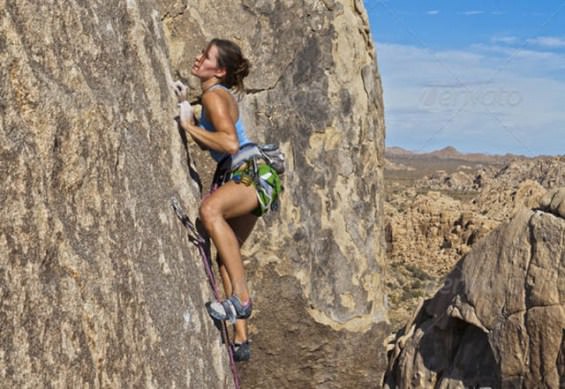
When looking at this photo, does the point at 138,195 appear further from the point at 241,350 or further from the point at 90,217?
the point at 241,350

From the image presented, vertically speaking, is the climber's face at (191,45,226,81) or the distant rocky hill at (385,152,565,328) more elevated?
the climber's face at (191,45,226,81)

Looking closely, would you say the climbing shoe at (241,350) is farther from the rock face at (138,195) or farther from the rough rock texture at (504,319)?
the rough rock texture at (504,319)

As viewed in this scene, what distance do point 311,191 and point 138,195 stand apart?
10.3 feet

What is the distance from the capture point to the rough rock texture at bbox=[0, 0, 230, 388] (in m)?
1.88

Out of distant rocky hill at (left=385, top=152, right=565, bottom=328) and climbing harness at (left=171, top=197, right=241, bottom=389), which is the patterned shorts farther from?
distant rocky hill at (left=385, top=152, right=565, bottom=328)

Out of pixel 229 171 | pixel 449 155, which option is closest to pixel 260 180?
pixel 229 171

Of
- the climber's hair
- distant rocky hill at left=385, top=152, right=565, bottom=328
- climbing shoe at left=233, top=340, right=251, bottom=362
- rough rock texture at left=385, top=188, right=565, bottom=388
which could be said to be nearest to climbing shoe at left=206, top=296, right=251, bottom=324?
climbing shoe at left=233, top=340, right=251, bottom=362

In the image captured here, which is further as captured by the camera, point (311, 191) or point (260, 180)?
point (311, 191)

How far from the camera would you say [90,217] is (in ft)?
7.36

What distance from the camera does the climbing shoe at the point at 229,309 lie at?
125 inches

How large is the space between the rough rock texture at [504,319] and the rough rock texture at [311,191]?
1.00m

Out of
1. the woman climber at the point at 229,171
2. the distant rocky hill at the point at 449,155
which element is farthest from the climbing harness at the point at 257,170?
the distant rocky hill at the point at 449,155

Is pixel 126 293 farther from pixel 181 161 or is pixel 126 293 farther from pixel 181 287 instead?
pixel 181 161

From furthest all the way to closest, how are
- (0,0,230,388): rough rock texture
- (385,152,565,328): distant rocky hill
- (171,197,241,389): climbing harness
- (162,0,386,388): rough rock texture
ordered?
(385,152,565,328): distant rocky hill < (162,0,386,388): rough rock texture < (171,197,241,389): climbing harness < (0,0,230,388): rough rock texture
